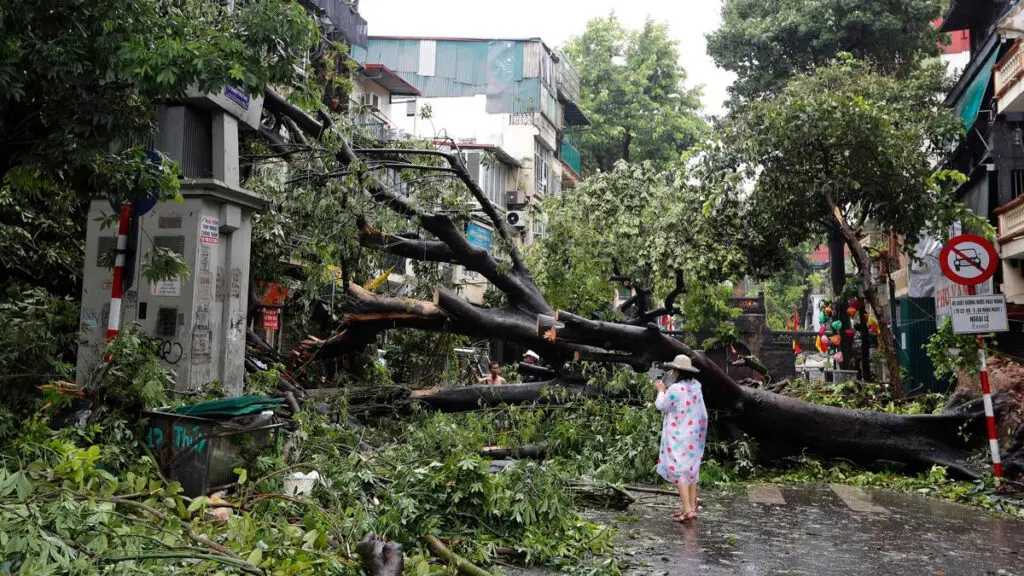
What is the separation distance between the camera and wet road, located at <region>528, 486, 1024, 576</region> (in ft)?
22.2

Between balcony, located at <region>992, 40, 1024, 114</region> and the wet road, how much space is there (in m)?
12.4

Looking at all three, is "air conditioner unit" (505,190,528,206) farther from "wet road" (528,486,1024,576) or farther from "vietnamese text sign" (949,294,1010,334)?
"wet road" (528,486,1024,576)

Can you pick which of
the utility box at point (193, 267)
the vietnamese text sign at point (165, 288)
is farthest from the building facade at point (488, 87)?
the vietnamese text sign at point (165, 288)

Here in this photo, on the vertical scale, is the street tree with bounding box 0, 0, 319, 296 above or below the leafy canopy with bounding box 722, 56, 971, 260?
below

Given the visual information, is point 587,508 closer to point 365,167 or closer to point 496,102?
point 365,167

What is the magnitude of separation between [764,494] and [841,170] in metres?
8.68

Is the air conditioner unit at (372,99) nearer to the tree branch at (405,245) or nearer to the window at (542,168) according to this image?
the window at (542,168)

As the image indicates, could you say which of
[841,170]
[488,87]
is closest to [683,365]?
[841,170]

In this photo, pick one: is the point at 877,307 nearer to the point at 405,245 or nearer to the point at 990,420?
the point at 990,420

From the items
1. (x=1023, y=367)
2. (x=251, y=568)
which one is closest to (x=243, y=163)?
(x=251, y=568)

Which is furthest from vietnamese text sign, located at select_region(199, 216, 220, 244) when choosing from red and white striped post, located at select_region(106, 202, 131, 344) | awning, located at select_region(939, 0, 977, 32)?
awning, located at select_region(939, 0, 977, 32)

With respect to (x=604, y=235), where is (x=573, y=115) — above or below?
above

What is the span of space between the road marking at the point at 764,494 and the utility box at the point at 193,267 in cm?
553

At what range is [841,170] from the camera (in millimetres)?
17141
